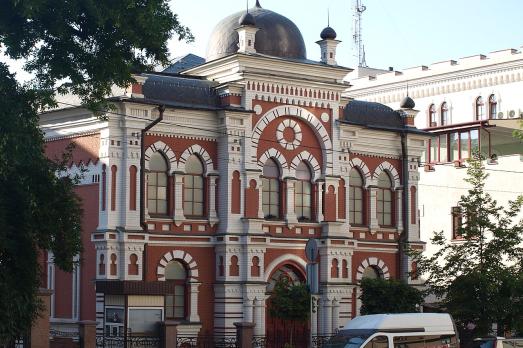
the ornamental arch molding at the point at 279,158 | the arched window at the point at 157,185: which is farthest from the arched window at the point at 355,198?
the arched window at the point at 157,185

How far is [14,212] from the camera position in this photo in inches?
989

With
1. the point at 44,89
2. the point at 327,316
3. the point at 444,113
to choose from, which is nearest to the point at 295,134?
the point at 327,316

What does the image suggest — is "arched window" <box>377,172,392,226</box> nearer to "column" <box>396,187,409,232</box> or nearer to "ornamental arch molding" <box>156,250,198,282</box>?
"column" <box>396,187,409,232</box>

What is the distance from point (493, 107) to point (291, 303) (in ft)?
94.2

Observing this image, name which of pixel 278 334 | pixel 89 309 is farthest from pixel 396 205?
pixel 89 309

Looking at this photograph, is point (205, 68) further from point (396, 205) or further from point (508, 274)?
point (508, 274)

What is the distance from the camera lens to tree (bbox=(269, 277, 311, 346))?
37.4 meters

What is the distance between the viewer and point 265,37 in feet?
135

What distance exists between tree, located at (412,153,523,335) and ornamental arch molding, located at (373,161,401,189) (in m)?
6.42

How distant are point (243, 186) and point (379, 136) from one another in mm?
6682

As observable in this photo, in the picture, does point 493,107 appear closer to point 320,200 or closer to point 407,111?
point 407,111

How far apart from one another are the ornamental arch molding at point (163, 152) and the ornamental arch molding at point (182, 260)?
2698mm

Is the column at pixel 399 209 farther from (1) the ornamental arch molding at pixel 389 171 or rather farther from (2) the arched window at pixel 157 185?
(2) the arched window at pixel 157 185

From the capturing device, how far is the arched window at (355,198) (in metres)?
42.8
